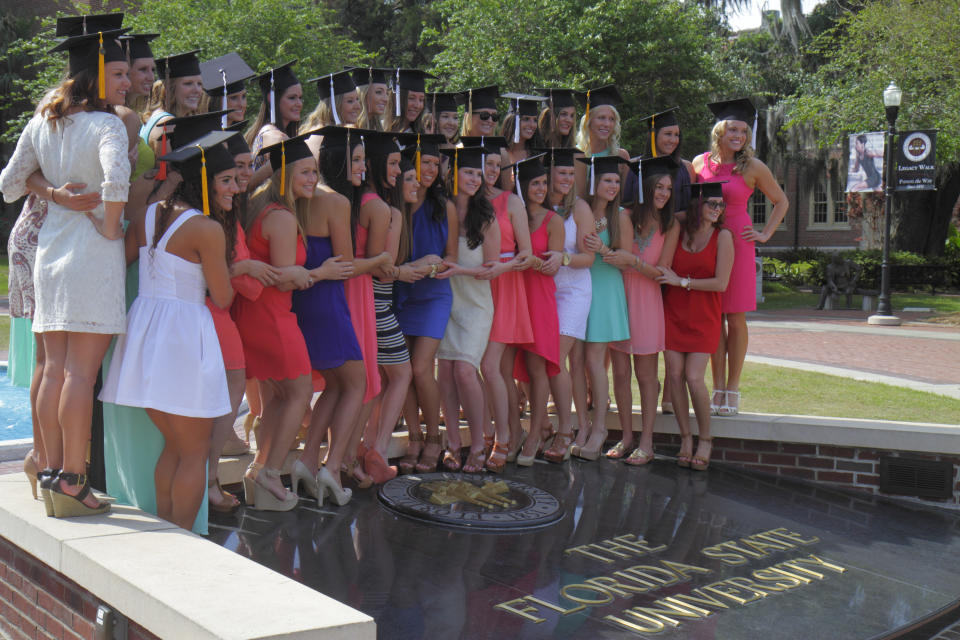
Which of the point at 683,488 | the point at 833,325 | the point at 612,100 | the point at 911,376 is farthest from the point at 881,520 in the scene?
the point at 833,325

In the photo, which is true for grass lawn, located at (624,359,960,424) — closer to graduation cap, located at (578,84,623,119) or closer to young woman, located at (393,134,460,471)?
graduation cap, located at (578,84,623,119)

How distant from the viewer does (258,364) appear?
190 inches

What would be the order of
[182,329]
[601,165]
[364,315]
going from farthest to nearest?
→ [601,165] < [364,315] < [182,329]

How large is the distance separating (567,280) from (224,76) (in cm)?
259

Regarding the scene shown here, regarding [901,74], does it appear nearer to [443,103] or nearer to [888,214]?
[888,214]

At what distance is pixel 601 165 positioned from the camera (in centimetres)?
625

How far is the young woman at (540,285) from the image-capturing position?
242 inches

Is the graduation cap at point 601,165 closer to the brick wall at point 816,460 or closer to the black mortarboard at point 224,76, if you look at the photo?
the brick wall at point 816,460

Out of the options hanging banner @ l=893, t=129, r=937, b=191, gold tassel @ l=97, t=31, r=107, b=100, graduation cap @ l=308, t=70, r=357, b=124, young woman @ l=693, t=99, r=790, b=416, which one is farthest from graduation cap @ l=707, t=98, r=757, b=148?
hanging banner @ l=893, t=129, r=937, b=191

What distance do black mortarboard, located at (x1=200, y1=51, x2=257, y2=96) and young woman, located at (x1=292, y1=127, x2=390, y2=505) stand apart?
0.74m

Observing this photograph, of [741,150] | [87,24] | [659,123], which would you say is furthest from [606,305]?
[87,24]

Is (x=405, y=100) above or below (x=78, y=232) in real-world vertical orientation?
above

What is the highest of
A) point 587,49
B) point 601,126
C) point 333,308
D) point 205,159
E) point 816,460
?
point 587,49

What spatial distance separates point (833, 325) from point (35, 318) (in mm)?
17550
